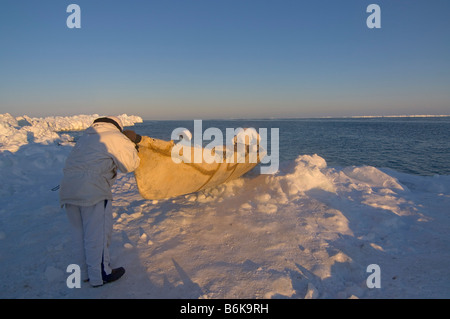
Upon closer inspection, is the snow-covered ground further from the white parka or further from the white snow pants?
the white parka

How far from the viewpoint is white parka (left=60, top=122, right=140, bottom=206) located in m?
2.63

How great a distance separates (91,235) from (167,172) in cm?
192

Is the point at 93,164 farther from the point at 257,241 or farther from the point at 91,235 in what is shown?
the point at 257,241

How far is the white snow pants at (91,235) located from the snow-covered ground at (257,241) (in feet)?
0.80

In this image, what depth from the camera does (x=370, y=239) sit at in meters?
3.65

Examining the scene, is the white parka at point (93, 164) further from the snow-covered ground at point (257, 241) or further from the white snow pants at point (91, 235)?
the snow-covered ground at point (257, 241)

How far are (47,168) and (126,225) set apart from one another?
6150 mm

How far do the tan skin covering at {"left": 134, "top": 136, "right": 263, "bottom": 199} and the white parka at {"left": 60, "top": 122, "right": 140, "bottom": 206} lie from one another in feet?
4.20

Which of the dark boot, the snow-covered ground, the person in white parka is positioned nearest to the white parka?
the person in white parka

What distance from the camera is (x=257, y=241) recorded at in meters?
3.68

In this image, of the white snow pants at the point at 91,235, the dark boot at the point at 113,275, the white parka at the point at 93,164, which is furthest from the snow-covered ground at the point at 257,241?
the white parka at the point at 93,164

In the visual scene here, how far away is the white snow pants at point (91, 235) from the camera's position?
272cm

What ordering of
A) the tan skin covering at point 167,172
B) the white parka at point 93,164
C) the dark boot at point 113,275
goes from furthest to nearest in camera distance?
the tan skin covering at point 167,172 → the dark boot at point 113,275 → the white parka at point 93,164
